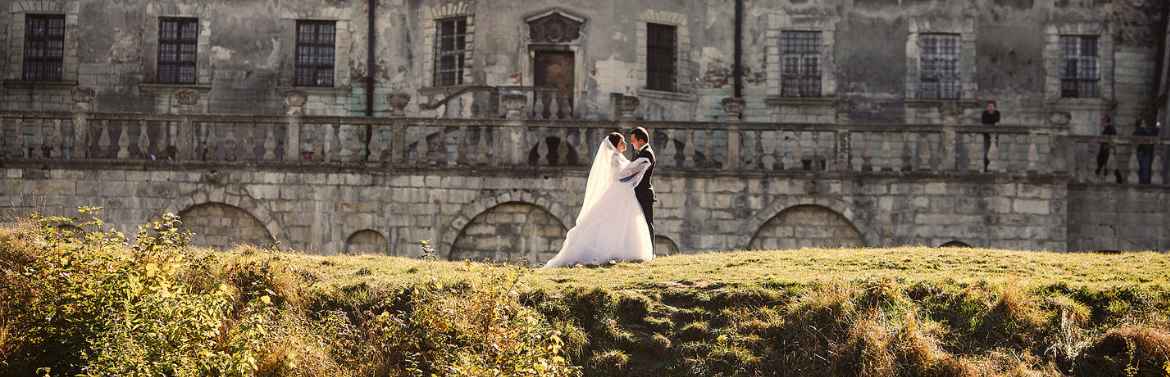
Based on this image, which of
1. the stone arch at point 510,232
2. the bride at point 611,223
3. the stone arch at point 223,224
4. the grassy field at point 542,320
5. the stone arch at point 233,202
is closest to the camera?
the grassy field at point 542,320

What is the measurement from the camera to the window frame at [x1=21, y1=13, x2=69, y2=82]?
1485 inches

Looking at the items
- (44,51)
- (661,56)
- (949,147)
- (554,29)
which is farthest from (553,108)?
(44,51)

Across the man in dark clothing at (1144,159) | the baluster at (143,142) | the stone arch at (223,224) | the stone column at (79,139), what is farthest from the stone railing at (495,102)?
the man in dark clothing at (1144,159)

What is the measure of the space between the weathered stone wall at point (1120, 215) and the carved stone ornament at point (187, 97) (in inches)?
732

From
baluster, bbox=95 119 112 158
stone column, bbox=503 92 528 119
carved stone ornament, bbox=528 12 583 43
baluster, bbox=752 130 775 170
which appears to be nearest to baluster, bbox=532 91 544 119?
stone column, bbox=503 92 528 119

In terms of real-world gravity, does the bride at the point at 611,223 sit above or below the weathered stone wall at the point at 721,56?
below

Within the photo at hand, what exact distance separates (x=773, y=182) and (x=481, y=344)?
13645 millimetres

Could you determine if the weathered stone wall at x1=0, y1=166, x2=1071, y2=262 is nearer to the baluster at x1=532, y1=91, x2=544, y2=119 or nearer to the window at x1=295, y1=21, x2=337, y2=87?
the baluster at x1=532, y1=91, x2=544, y2=119

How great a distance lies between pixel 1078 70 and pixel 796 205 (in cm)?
1162

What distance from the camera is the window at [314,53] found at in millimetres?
37562

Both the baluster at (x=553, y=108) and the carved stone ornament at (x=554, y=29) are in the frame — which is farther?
the carved stone ornament at (x=554, y=29)

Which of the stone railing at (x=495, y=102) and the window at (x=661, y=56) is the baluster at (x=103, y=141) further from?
the window at (x=661, y=56)

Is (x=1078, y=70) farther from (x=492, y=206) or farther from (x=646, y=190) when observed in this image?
(x=646, y=190)

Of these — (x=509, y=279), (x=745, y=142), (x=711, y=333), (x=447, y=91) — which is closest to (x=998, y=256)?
(x=711, y=333)
